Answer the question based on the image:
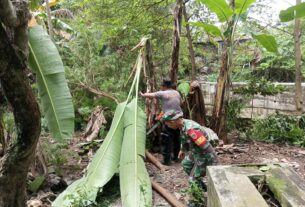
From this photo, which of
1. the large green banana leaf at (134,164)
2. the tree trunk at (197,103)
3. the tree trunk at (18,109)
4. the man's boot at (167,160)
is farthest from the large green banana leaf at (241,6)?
the tree trunk at (18,109)

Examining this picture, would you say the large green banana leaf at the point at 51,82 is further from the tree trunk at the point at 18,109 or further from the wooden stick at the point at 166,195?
the wooden stick at the point at 166,195

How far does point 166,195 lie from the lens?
4.88 m

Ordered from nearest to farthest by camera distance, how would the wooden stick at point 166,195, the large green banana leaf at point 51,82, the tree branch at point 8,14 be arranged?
1. the tree branch at point 8,14
2. the large green banana leaf at point 51,82
3. the wooden stick at point 166,195

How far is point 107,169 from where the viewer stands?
4.98 metres

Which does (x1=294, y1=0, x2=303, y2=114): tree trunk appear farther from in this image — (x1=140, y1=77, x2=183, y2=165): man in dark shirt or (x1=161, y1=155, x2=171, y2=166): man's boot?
(x1=161, y1=155, x2=171, y2=166): man's boot

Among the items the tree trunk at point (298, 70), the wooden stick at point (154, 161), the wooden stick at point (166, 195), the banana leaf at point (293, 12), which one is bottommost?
the wooden stick at point (166, 195)

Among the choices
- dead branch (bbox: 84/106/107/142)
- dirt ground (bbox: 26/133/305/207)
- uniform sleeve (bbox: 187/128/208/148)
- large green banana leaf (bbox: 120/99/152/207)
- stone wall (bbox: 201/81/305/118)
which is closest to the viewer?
uniform sleeve (bbox: 187/128/208/148)

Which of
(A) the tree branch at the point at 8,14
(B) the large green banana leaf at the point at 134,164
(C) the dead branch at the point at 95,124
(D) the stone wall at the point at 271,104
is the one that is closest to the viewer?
(A) the tree branch at the point at 8,14

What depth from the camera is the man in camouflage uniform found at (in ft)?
13.3

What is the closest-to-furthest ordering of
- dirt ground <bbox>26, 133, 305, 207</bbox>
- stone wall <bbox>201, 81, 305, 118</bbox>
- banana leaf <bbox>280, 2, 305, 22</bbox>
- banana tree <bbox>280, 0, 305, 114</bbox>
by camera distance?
dirt ground <bbox>26, 133, 305, 207</bbox> < banana leaf <bbox>280, 2, 305, 22</bbox> < banana tree <bbox>280, 0, 305, 114</bbox> < stone wall <bbox>201, 81, 305, 118</bbox>

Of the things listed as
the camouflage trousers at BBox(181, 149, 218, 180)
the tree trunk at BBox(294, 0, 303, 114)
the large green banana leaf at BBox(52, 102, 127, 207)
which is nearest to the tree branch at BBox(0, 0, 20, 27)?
the large green banana leaf at BBox(52, 102, 127, 207)

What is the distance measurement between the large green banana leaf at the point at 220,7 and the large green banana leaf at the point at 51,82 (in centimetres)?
324

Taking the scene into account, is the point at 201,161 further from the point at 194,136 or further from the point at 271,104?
the point at 271,104

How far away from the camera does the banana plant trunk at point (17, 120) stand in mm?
2605
